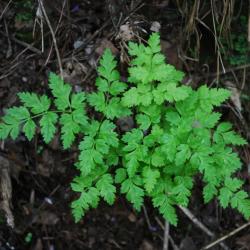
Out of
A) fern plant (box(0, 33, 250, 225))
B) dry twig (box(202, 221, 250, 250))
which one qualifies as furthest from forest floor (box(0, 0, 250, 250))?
fern plant (box(0, 33, 250, 225))

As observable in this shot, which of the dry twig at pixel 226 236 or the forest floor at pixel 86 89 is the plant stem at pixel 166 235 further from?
the dry twig at pixel 226 236

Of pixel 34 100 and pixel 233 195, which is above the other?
pixel 34 100

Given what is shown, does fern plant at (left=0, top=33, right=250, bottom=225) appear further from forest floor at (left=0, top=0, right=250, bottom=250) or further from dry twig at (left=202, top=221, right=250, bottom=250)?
dry twig at (left=202, top=221, right=250, bottom=250)

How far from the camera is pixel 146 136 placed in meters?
2.96

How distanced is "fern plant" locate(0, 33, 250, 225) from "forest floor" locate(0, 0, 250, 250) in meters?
0.61

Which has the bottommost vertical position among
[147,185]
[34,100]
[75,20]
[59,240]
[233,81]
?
[59,240]

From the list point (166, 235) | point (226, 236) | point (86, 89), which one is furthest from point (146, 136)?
point (226, 236)

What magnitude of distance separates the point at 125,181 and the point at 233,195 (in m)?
0.82

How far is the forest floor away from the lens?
3564mm

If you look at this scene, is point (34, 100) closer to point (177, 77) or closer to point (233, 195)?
point (177, 77)

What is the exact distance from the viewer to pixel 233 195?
10.1 feet

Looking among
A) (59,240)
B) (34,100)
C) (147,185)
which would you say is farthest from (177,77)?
(59,240)

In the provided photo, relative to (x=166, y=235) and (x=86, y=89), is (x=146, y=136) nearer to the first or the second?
(x=86, y=89)

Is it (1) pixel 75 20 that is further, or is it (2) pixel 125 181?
(1) pixel 75 20
